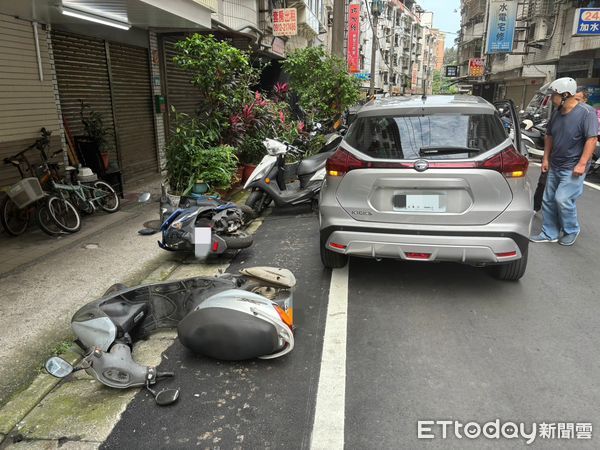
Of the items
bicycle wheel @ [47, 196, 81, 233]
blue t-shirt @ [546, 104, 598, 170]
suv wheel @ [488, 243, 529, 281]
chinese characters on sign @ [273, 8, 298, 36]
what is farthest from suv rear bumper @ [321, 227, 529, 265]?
chinese characters on sign @ [273, 8, 298, 36]

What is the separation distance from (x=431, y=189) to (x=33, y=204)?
5339 mm

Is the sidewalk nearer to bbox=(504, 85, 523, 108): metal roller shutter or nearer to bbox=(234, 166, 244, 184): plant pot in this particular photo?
bbox=(234, 166, 244, 184): plant pot

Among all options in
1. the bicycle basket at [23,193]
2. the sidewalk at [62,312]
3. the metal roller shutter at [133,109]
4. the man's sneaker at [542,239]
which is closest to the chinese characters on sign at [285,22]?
the metal roller shutter at [133,109]

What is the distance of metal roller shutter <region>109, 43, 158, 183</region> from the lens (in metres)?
9.00

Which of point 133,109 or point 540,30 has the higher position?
point 540,30

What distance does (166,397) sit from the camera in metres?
Answer: 2.74

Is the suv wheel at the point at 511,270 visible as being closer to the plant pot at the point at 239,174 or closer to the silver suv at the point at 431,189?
the silver suv at the point at 431,189

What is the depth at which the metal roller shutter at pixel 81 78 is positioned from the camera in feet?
24.5

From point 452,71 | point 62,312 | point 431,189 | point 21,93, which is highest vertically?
point 452,71

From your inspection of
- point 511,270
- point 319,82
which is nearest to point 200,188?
point 511,270

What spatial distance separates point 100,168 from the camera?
7852mm

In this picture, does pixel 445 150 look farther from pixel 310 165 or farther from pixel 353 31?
pixel 353 31

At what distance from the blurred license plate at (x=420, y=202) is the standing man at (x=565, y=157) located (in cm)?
253

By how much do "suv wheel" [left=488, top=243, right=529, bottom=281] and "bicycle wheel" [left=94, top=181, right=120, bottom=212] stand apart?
5614mm
